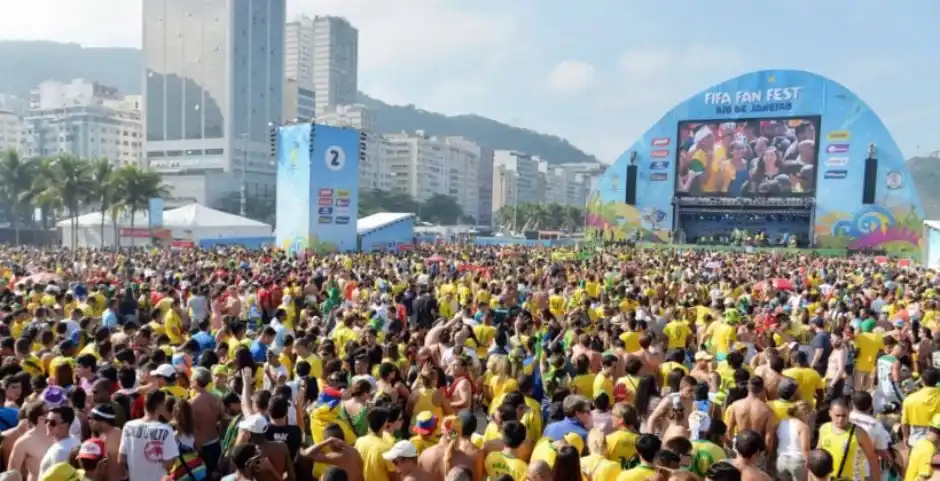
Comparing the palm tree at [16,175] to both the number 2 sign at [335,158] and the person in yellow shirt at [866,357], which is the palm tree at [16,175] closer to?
the number 2 sign at [335,158]

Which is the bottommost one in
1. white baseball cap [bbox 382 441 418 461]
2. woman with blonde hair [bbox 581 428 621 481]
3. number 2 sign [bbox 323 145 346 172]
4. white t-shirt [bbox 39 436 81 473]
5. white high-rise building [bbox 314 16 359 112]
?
white t-shirt [bbox 39 436 81 473]

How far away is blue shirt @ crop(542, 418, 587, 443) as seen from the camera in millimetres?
4977

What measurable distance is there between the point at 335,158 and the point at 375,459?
91.4 ft

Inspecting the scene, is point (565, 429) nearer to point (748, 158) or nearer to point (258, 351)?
point (258, 351)

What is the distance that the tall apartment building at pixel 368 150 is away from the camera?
12838 centimetres

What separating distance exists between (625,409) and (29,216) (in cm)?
6951

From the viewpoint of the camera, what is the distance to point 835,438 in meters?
5.05

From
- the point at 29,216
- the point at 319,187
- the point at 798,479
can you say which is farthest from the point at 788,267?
the point at 29,216

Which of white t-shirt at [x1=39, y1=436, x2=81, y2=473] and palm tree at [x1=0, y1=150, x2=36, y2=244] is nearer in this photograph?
white t-shirt at [x1=39, y1=436, x2=81, y2=473]

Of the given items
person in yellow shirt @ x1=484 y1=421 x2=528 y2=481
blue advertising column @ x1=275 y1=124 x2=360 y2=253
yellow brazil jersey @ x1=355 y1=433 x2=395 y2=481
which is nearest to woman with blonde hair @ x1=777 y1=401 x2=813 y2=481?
person in yellow shirt @ x1=484 y1=421 x2=528 y2=481

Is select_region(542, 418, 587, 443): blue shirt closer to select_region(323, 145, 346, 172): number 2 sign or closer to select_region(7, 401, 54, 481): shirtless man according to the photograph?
select_region(7, 401, 54, 481): shirtless man

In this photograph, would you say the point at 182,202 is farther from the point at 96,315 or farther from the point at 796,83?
the point at 96,315

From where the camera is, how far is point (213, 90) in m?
111

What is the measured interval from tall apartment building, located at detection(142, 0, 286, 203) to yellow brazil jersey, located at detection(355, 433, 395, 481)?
105 metres
